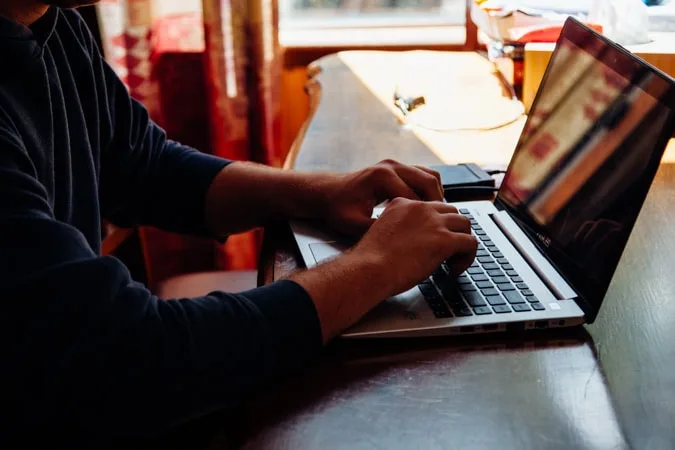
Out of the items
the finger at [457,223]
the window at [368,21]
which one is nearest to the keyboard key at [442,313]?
the finger at [457,223]

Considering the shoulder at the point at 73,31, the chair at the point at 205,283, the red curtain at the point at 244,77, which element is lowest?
the chair at the point at 205,283

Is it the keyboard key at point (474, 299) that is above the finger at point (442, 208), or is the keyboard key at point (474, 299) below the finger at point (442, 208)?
below

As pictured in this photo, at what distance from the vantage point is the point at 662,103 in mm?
732

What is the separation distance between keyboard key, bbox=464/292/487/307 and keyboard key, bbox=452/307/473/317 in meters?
0.01

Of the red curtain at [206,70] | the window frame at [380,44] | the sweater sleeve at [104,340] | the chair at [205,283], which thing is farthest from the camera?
→ the window frame at [380,44]

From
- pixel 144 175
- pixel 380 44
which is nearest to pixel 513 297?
pixel 144 175

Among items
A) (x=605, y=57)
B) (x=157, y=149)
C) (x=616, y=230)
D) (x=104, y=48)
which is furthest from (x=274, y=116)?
(x=616, y=230)

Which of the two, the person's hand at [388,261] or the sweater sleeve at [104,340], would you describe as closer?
the sweater sleeve at [104,340]

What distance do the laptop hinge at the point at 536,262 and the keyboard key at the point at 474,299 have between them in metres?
0.08

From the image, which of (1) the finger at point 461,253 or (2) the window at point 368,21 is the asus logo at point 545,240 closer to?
(1) the finger at point 461,253

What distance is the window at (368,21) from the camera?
2.19 metres

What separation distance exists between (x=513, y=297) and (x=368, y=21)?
165 cm

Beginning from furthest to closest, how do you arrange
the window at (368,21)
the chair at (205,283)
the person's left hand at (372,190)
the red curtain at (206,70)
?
the window at (368,21) < the red curtain at (206,70) < the chair at (205,283) < the person's left hand at (372,190)

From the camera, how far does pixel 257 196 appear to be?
1.05m
